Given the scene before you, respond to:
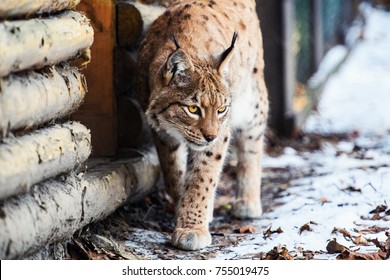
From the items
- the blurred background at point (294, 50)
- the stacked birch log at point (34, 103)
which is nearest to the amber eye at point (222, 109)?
the stacked birch log at point (34, 103)

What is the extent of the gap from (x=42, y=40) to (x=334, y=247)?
5.96 ft

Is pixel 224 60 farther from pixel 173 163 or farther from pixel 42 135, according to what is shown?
pixel 42 135

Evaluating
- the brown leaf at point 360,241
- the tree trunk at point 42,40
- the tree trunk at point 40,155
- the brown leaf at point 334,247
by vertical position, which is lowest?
the brown leaf at point 360,241

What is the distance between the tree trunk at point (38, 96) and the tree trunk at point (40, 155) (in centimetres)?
6

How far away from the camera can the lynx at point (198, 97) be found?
4.48 meters

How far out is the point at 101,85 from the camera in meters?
5.18

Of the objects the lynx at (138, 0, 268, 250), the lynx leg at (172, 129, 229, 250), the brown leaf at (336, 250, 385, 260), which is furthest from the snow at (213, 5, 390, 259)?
the lynx at (138, 0, 268, 250)

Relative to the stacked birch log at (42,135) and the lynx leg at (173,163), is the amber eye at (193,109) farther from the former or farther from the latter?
the stacked birch log at (42,135)

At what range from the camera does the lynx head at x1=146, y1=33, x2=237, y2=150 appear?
14.6 feet

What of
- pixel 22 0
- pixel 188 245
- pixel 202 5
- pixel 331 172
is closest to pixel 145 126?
pixel 202 5

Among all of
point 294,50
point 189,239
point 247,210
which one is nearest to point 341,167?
point 247,210

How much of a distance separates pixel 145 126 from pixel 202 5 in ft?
2.78

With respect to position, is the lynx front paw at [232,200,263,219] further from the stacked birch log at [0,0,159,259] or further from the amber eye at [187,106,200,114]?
the stacked birch log at [0,0,159,259]

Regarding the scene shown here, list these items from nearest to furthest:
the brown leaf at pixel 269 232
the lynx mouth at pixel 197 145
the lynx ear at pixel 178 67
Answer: the lynx ear at pixel 178 67 < the lynx mouth at pixel 197 145 < the brown leaf at pixel 269 232
